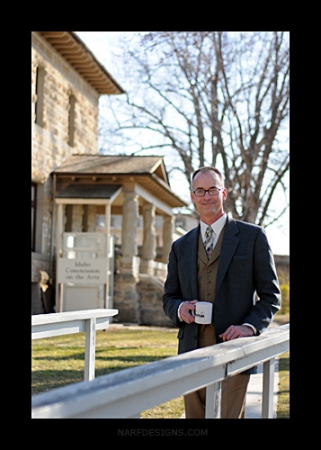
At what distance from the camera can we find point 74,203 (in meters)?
16.7

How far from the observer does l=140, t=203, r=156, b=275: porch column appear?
1948cm

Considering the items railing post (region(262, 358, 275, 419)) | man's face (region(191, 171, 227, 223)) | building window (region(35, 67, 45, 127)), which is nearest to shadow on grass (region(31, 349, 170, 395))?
railing post (region(262, 358, 275, 419))

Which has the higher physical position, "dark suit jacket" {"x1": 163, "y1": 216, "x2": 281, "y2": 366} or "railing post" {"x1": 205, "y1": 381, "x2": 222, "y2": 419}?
"dark suit jacket" {"x1": 163, "y1": 216, "x2": 281, "y2": 366}

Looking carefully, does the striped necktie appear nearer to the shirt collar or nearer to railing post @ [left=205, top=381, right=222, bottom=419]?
the shirt collar

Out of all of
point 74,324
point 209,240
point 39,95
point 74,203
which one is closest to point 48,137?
point 39,95

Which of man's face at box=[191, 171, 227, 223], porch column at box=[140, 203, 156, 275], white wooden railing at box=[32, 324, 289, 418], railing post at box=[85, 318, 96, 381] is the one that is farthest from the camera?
porch column at box=[140, 203, 156, 275]

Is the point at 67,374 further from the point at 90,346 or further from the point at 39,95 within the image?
the point at 39,95

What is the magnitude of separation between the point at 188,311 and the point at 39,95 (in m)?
14.5

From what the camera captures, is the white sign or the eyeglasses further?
the white sign
